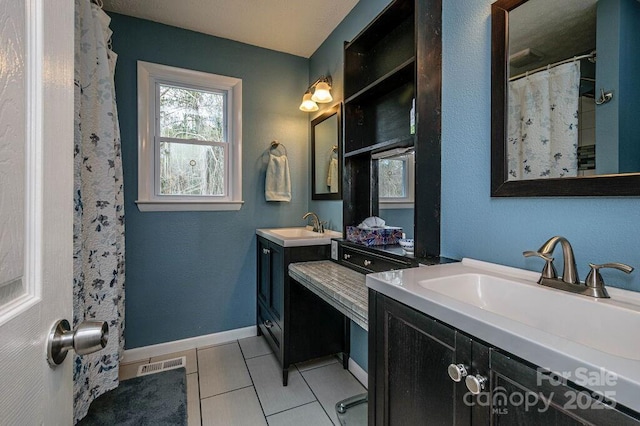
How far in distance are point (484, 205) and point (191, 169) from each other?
2.24 m

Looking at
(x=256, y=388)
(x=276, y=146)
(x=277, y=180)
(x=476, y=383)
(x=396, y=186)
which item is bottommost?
(x=256, y=388)

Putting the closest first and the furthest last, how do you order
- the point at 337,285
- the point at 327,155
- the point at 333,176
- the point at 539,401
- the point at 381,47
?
the point at 539,401 → the point at 337,285 → the point at 381,47 → the point at 333,176 → the point at 327,155

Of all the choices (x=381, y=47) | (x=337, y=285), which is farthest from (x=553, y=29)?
(x=337, y=285)

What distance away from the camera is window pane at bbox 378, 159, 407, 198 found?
1705 mm

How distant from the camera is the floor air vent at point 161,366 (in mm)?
2074

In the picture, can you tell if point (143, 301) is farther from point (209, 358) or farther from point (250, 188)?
point (250, 188)

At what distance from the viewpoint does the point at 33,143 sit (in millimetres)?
421

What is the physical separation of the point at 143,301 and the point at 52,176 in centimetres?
221

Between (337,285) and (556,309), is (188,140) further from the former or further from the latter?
(556,309)

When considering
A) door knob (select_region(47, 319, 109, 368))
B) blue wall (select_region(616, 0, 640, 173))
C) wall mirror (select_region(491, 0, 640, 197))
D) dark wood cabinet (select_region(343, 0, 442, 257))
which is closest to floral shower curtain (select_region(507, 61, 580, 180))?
wall mirror (select_region(491, 0, 640, 197))

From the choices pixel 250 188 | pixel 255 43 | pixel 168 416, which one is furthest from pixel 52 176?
pixel 255 43

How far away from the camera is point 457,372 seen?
0.68 metres

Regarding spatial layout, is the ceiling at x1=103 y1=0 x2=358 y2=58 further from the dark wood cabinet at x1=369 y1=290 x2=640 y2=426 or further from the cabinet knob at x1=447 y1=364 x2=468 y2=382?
the cabinet knob at x1=447 y1=364 x2=468 y2=382

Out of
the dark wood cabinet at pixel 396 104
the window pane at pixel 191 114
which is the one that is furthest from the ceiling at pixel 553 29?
the window pane at pixel 191 114
